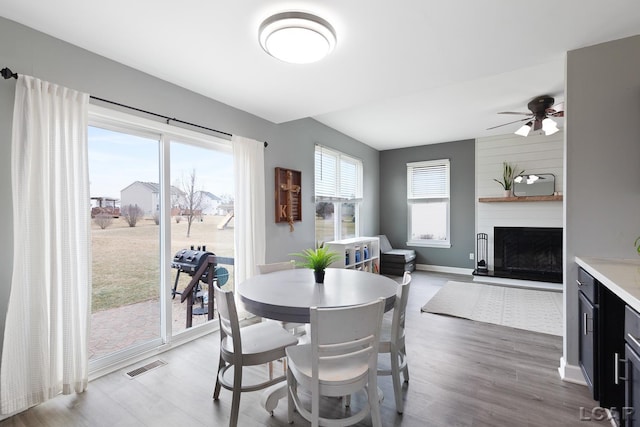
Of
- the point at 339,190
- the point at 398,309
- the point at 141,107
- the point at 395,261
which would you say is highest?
the point at 141,107

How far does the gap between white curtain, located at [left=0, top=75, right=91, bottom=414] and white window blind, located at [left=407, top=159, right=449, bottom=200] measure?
5991mm

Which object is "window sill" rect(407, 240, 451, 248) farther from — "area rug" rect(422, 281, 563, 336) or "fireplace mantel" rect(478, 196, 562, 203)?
"area rug" rect(422, 281, 563, 336)

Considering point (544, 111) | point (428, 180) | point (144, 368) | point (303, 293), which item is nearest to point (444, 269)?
point (428, 180)

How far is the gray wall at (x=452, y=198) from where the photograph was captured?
20.4 feet

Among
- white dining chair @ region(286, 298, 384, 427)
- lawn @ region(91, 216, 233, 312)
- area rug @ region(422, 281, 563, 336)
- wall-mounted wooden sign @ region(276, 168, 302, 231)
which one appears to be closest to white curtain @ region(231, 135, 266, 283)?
wall-mounted wooden sign @ region(276, 168, 302, 231)

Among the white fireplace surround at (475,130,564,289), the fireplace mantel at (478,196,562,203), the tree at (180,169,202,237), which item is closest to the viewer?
the tree at (180,169,202,237)

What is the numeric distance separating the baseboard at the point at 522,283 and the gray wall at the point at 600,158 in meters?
3.33

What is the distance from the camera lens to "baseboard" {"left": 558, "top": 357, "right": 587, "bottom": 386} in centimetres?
224

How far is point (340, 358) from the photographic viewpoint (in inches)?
60.4

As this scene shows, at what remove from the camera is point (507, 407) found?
1.97 metres

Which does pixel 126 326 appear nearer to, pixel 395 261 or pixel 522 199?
pixel 395 261

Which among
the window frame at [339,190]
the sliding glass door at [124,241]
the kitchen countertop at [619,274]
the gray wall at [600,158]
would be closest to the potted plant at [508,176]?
the window frame at [339,190]

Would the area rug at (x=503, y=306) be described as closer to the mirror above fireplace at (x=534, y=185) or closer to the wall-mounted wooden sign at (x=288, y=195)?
the mirror above fireplace at (x=534, y=185)

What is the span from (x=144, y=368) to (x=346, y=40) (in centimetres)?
307
